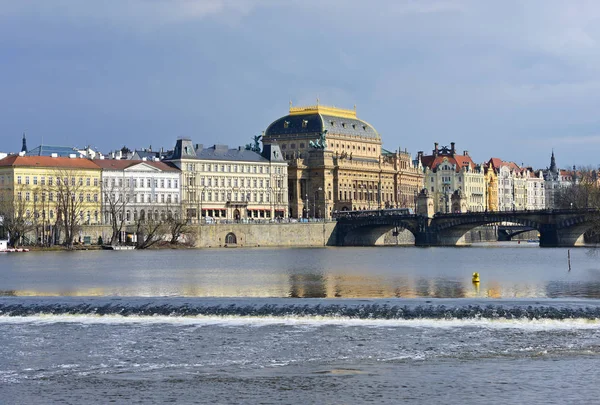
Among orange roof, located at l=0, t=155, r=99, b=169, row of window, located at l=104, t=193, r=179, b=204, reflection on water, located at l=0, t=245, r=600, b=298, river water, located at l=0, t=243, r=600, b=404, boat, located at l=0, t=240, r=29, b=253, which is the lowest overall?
river water, located at l=0, t=243, r=600, b=404

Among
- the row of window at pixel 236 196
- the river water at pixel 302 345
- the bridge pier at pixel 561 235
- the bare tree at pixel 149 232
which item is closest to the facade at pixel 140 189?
the row of window at pixel 236 196

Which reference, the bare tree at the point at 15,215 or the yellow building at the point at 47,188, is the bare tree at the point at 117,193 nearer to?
the yellow building at the point at 47,188

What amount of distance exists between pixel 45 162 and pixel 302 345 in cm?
11823

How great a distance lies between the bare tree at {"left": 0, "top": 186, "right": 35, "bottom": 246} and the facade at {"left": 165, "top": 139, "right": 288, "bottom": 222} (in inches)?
1040

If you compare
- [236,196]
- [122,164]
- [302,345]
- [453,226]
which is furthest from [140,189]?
[302,345]

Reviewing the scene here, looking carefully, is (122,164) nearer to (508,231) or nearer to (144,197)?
(144,197)

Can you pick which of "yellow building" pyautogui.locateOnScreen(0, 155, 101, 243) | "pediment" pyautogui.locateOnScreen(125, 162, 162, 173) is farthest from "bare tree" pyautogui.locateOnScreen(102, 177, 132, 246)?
"pediment" pyautogui.locateOnScreen(125, 162, 162, 173)

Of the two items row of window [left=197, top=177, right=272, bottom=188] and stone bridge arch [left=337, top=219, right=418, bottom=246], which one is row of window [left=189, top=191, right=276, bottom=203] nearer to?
row of window [left=197, top=177, right=272, bottom=188]

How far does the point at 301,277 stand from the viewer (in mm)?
74750

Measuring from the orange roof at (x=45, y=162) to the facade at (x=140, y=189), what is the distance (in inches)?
103

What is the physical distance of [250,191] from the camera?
18150cm

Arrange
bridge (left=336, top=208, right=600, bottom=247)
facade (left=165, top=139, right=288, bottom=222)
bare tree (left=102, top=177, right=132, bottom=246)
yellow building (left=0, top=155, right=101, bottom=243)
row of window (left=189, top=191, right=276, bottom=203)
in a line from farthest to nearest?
row of window (left=189, top=191, right=276, bottom=203)
facade (left=165, top=139, right=288, bottom=222)
bare tree (left=102, top=177, right=132, bottom=246)
yellow building (left=0, top=155, right=101, bottom=243)
bridge (left=336, top=208, right=600, bottom=247)

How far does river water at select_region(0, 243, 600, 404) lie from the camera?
30.9 meters

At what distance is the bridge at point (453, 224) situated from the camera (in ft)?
433
